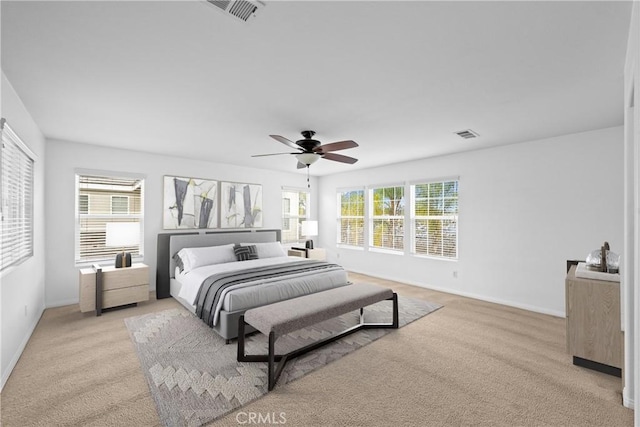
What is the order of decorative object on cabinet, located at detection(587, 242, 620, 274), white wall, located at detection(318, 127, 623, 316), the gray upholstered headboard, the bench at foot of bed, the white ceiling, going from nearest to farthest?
the white ceiling → the bench at foot of bed → decorative object on cabinet, located at detection(587, 242, 620, 274) → white wall, located at detection(318, 127, 623, 316) → the gray upholstered headboard

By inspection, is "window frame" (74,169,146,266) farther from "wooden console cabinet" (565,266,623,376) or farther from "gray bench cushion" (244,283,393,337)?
"wooden console cabinet" (565,266,623,376)

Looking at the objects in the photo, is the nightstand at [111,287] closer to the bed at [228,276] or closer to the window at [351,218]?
the bed at [228,276]

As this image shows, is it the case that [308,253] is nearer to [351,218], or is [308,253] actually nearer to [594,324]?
[351,218]

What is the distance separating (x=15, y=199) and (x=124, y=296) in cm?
184

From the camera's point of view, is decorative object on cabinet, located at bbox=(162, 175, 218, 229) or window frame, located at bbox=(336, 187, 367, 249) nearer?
decorative object on cabinet, located at bbox=(162, 175, 218, 229)

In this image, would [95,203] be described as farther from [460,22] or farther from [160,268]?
[460,22]

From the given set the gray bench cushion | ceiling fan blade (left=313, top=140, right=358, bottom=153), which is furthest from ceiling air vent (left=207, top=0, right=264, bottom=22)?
the gray bench cushion

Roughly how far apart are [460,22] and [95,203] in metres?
5.37

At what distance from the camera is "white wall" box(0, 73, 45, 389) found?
240 centimetres

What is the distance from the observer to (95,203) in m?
4.59

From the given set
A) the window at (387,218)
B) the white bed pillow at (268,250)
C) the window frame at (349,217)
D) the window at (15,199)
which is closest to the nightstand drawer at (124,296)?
the window at (15,199)

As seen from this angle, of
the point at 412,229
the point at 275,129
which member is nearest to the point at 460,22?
the point at 275,129

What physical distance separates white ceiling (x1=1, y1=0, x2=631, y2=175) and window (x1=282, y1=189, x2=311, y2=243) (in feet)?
11.1

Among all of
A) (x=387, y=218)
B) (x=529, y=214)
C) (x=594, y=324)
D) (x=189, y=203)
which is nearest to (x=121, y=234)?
(x=189, y=203)
